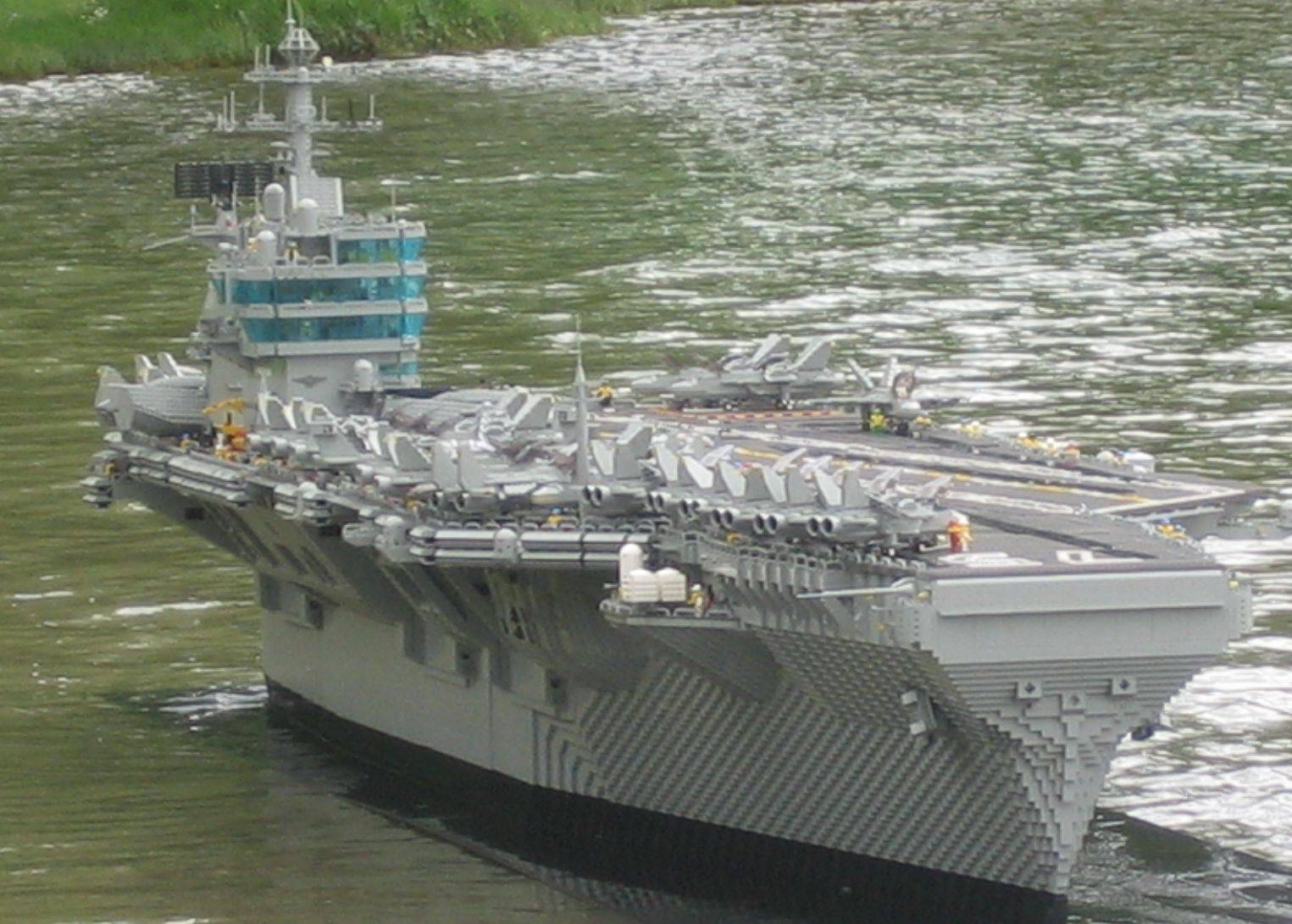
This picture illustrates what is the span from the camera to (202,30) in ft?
342

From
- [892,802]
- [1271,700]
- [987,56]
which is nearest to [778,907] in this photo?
[892,802]

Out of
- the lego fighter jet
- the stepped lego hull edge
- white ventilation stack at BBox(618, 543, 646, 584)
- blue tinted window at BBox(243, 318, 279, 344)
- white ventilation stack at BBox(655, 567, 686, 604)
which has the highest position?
blue tinted window at BBox(243, 318, 279, 344)

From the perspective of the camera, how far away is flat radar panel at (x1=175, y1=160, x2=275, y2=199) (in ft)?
121

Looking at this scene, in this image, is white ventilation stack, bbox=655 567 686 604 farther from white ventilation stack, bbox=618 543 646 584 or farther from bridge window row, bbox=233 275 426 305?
bridge window row, bbox=233 275 426 305

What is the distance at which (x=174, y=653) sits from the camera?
37.6m

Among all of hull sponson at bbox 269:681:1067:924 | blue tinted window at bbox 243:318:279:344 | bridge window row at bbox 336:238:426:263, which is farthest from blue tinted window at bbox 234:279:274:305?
hull sponson at bbox 269:681:1067:924

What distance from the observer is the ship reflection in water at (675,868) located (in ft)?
88.8

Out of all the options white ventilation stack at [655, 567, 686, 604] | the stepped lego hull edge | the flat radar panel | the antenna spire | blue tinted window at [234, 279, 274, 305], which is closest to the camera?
the stepped lego hull edge

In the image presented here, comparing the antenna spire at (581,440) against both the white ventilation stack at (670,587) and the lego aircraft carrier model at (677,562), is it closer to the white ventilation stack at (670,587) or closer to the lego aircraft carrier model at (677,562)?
the lego aircraft carrier model at (677,562)

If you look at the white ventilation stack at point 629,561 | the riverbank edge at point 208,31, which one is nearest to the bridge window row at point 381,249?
the white ventilation stack at point 629,561

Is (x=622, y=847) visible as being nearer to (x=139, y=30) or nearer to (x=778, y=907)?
(x=778, y=907)

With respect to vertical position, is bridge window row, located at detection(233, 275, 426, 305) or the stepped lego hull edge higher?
bridge window row, located at detection(233, 275, 426, 305)

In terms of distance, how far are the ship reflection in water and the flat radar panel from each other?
7990 mm

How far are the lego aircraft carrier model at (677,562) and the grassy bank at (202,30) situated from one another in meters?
67.2
